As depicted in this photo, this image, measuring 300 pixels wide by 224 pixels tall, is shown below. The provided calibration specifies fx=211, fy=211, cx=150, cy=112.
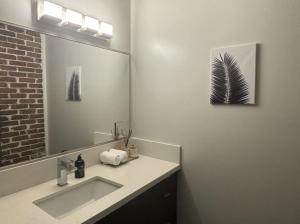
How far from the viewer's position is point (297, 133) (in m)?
1.20

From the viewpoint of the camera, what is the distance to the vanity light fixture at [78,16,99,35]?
150cm

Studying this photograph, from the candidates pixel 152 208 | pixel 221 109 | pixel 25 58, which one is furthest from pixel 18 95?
pixel 221 109

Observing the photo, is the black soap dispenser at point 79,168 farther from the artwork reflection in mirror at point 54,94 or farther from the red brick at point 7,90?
the red brick at point 7,90

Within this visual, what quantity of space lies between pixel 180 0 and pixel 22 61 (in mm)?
1163

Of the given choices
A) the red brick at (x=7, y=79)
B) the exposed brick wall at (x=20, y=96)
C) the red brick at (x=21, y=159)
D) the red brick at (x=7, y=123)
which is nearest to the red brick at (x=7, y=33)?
the exposed brick wall at (x=20, y=96)

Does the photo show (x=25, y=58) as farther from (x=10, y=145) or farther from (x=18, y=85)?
(x=10, y=145)

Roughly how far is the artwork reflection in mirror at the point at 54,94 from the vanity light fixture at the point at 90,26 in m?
0.11

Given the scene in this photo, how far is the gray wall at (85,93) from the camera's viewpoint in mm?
1413

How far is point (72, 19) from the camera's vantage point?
1.42 m

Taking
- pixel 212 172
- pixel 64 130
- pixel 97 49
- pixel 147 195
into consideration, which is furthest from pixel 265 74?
pixel 64 130

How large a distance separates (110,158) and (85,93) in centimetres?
54

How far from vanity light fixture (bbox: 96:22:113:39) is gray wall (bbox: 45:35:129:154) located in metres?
0.12

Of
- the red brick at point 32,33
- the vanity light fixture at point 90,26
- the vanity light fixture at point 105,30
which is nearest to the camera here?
the red brick at point 32,33

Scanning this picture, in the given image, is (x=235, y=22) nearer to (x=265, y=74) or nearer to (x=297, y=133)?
(x=265, y=74)
